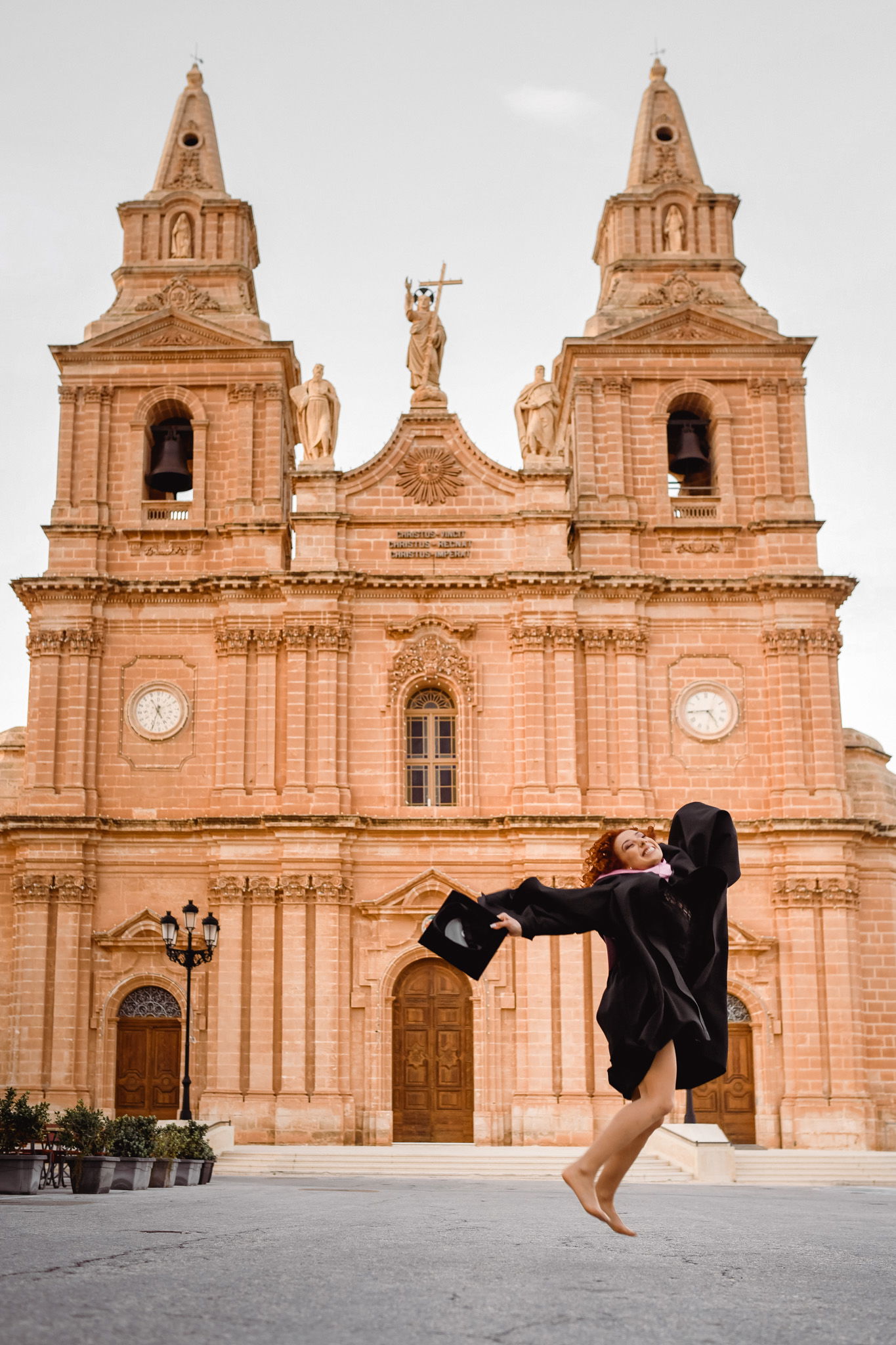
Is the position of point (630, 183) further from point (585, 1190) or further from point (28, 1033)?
point (585, 1190)

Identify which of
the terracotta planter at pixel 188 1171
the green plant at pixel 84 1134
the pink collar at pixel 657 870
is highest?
the pink collar at pixel 657 870

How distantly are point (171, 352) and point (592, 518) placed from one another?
31.4ft

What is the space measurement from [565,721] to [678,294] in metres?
10.1

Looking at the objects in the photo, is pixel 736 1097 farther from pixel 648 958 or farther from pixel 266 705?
pixel 648 958

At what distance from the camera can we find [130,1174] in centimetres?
1563

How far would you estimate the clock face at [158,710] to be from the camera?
1239 inches

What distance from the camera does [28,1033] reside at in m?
29.3

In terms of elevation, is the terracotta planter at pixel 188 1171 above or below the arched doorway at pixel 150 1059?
below

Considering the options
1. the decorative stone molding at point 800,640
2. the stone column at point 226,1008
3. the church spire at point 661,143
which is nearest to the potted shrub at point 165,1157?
the stone column at point 226,1008

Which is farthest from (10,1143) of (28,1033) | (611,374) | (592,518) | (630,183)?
(630,183)

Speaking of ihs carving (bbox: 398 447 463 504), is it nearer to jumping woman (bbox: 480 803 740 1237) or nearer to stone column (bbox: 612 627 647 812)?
stone column (bbox: 612 627 647 812)

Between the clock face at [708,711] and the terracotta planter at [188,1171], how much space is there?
15728 mm

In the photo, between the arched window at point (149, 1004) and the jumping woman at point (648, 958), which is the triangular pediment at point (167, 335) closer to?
the arched window at point (149, 1004)

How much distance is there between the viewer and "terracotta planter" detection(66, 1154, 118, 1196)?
1479cm
